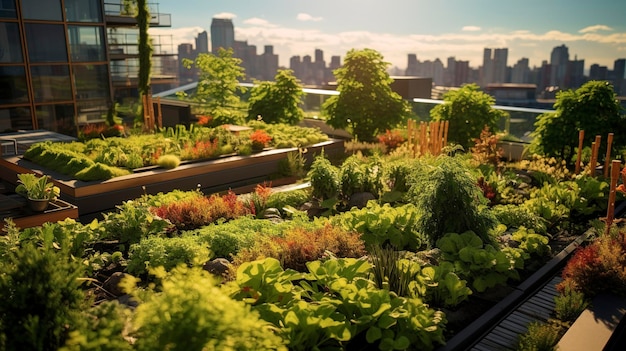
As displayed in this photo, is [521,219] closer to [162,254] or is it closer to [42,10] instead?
[162,254]

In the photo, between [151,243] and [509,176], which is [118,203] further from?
[509,176]

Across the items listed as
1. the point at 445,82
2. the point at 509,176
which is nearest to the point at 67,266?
the point at 509,176

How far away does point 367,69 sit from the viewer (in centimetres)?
1502

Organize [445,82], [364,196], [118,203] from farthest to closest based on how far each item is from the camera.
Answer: [445,82], [118,203], [364,196]

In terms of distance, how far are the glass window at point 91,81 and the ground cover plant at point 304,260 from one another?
43.2 ft

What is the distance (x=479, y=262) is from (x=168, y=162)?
710 centimetres

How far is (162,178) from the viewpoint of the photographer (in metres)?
10.4

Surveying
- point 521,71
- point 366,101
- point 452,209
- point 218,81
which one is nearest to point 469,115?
point 366,101

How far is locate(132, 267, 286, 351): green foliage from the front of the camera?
2957mm

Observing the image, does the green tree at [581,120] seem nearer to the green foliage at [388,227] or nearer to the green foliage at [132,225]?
the green foliage at [388,227]

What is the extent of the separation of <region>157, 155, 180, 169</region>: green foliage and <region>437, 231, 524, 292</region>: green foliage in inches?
256

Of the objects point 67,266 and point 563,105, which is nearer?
point 67,266

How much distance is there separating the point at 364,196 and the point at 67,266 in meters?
5.95

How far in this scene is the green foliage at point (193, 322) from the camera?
2.96 metres
